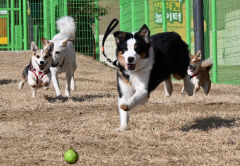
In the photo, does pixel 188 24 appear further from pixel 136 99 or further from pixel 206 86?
pixel 136 99

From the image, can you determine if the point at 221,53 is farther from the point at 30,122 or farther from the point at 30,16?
the point at 30,122

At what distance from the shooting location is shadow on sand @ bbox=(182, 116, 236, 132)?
486 cm

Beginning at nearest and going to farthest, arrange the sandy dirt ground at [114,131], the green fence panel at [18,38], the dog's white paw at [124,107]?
the sandy dirt ground at [114,131] < the dog's white paw at [124,107] < the green fence panel at [18,38]

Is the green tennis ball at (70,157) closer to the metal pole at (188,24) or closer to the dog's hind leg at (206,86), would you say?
the dog's hind leg at (206,86)

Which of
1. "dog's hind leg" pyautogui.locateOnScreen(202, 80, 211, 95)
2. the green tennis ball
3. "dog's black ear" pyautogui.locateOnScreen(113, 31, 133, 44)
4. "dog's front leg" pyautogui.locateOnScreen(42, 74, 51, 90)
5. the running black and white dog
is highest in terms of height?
"dog's black ear" pyautogui.locateOnScreen(113, 31, 133, 44)

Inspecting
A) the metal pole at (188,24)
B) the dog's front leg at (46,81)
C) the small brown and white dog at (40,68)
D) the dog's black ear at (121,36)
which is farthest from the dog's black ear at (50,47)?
the metal pole at (188,24)

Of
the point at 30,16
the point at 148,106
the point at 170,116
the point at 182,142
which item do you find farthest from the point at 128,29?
the point at 182,142

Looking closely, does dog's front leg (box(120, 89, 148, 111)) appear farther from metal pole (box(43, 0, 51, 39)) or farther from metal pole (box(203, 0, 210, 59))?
metal pole (box(43, 0, 51, 39))

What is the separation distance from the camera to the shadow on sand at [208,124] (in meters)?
4.86

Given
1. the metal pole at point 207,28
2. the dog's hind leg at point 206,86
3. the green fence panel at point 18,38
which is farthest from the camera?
the green fence panel at point 18,38

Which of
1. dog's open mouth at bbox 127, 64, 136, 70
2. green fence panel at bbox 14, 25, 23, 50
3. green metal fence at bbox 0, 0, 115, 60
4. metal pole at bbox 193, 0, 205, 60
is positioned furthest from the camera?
green fence panel at bbox 14, 25, 23, 50

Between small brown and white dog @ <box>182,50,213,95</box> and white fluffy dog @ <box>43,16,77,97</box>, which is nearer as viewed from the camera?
white fluffy dog @ <box>43,16,77,97</box>

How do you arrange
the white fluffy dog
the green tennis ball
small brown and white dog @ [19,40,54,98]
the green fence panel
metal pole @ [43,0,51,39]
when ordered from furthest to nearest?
the green fence panel < metal pole @ [43,0,51,39] < the white fluffy dog < small brown and white dog @ [19,40,54,98] < the green tennis ball

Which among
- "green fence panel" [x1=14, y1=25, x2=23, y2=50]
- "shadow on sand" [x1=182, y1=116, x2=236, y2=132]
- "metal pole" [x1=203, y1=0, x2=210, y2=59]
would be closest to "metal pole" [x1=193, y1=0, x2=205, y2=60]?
"metal pole" [x1=203, y1=0, x2=210, y2=59]
